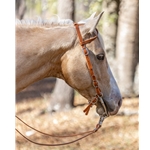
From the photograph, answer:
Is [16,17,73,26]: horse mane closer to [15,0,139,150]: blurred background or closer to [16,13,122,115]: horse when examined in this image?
[16,13,122,115]: horse

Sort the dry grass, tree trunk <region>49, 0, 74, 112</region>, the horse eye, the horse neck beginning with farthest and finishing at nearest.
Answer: tree trunk <region>49, 0, 74, 112</region> → the dry grass → the horse eye → the horse neck

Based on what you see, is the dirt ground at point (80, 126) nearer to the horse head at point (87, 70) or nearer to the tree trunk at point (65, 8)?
the tree trunk at point (65, 8)

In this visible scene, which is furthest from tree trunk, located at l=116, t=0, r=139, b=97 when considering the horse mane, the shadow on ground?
the horse mane

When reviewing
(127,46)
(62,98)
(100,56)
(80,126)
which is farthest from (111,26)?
(100,56)

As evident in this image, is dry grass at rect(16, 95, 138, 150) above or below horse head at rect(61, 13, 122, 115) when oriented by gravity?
below

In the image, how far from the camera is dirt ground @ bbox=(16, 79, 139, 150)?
134 inches

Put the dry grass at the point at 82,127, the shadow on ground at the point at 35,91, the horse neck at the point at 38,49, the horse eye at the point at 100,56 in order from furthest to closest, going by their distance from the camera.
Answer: the shadow on ground at the point at 35,91, the dry grass at the point at 82,127, the horse eye at the point at 100,56, the horse neck at the point at 38,49

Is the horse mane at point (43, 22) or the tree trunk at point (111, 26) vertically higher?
the horse mane at point (43, 22)

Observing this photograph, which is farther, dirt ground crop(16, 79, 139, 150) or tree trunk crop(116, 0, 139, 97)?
tree trunk crop(116, 0, 139, 97)

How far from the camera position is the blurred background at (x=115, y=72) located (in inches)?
141

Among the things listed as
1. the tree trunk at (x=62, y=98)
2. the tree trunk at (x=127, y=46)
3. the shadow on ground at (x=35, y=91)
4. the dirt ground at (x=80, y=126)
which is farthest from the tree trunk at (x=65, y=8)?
the shadow on ground at (x=35, y=91)

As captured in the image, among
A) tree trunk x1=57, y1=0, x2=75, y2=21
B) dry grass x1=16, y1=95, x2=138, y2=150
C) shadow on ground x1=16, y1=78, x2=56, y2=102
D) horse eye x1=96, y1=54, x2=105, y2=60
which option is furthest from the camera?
shadow on ground x1=16, y1=78, x2=56, y2=102
